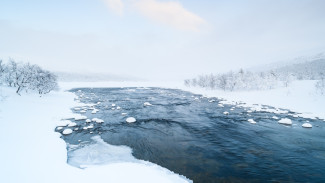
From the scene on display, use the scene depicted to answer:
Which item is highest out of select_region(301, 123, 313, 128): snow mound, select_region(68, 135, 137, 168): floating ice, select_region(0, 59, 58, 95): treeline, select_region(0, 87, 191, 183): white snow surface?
select_region(0, 59, 58, 95): treeline

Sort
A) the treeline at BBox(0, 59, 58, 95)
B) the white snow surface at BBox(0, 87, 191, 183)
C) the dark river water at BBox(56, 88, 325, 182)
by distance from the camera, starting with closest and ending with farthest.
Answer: the white snow surface at BBox(0, 87, 191, 183)
the dark river water at BBox(56, 88, 325, 182)
the treeline at BBox(0, 59, 58, 95)

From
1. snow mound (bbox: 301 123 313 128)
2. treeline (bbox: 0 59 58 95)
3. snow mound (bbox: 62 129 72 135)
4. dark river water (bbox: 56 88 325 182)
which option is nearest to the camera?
dark river water (bbox: 56 88 325 182)

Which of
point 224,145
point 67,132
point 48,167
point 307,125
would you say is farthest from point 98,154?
point 307,125

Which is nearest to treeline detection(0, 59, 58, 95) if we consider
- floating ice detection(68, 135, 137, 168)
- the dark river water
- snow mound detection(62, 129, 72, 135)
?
snow mound detection(62, 129, 72, 135)

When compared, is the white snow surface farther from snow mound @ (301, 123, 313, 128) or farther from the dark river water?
snow mound @ (301, 123, 313, 128)

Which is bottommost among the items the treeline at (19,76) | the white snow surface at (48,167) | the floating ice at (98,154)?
the floating ice at (98,154)

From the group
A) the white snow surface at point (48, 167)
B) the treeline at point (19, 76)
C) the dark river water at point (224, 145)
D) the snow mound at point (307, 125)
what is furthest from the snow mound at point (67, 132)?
the snow mound at point (307, 125)

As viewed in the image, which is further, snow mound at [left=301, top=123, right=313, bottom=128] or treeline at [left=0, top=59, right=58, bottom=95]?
treeline at [left=0, top=59, right=58, bottom=95]

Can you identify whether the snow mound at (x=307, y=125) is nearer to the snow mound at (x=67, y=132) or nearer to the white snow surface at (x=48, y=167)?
the white snow surface at (x=48, y=167)

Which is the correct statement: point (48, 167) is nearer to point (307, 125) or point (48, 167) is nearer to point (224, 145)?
point (224, 145)

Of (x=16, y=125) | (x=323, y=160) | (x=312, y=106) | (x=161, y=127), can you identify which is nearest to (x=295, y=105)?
(x=312, y=106)

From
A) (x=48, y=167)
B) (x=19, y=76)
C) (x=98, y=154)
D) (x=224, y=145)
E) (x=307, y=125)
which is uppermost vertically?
(x=19, y=76)

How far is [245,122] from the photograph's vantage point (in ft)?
60.8

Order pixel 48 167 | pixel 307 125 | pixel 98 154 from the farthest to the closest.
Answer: pixel 307 125 → pixel 98 154 → pixel 48 167
